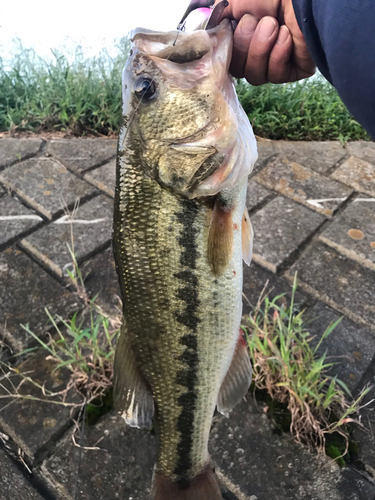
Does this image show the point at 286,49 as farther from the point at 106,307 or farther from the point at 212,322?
the point at 106,307

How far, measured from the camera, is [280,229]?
10.2 feet

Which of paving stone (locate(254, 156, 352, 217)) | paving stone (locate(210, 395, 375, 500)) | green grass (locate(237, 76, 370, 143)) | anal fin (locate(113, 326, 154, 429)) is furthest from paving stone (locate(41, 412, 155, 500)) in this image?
green grass (locate(237, 76, 370, 143))

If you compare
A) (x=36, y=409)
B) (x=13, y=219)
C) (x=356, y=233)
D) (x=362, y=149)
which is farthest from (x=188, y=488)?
(x=362, y=149)

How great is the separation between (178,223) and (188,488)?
0.96 metres

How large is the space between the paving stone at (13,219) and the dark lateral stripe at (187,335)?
2004 mm

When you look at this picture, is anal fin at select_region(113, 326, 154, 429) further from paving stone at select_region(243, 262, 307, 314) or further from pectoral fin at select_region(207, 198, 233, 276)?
paving stone at select_region(243, 262, 307, 314)

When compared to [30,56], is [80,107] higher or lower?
lower

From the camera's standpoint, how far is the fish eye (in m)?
1.33

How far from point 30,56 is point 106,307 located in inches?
158

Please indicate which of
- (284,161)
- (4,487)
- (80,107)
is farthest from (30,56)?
(4,487)

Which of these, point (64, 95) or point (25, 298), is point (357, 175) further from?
point (64, 95)

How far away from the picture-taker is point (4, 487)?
183cm

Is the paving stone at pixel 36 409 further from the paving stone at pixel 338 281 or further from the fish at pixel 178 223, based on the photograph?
the paving stone at pixel 338 281

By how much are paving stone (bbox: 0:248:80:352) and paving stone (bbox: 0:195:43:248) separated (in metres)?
0.15
